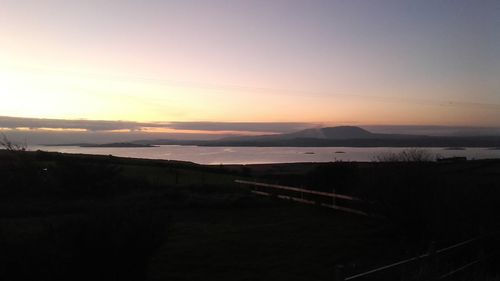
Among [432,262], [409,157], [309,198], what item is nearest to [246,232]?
[409,157]

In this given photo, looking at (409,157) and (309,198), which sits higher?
(409,157)

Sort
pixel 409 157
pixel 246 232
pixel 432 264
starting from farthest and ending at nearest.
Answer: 1. pixel 409 157
2. pixel 246 232
3. pixel 432 264

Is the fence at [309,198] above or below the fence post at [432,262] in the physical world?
below

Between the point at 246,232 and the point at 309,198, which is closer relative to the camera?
the point at 246,232

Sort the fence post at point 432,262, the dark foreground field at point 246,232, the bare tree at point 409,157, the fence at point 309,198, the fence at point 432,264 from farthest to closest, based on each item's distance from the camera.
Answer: the fence at point 309,198 → the bare tree at point 409,157 → the fence post at point 432,262 → the dark foreground field at point 246,232 → the fence at point 432,264

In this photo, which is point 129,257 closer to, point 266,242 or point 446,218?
point 266,242

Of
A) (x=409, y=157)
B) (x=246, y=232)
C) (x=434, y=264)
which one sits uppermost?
(x=409, y=157)

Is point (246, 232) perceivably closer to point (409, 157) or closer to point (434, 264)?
point (409, 157)

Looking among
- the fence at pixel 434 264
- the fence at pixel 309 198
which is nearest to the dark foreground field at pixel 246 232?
the fence at pixel 434 264

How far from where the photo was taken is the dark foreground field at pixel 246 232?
6766mm

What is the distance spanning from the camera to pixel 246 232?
557 inches

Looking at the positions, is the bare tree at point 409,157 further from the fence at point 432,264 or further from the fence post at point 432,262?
the fence post at point 432,262

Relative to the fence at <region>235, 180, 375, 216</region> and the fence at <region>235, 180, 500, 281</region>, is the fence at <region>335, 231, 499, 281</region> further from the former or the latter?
the fence at <region>235, 180, 375, 216</region>

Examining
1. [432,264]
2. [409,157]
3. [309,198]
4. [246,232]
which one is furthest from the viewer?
[309,198]
